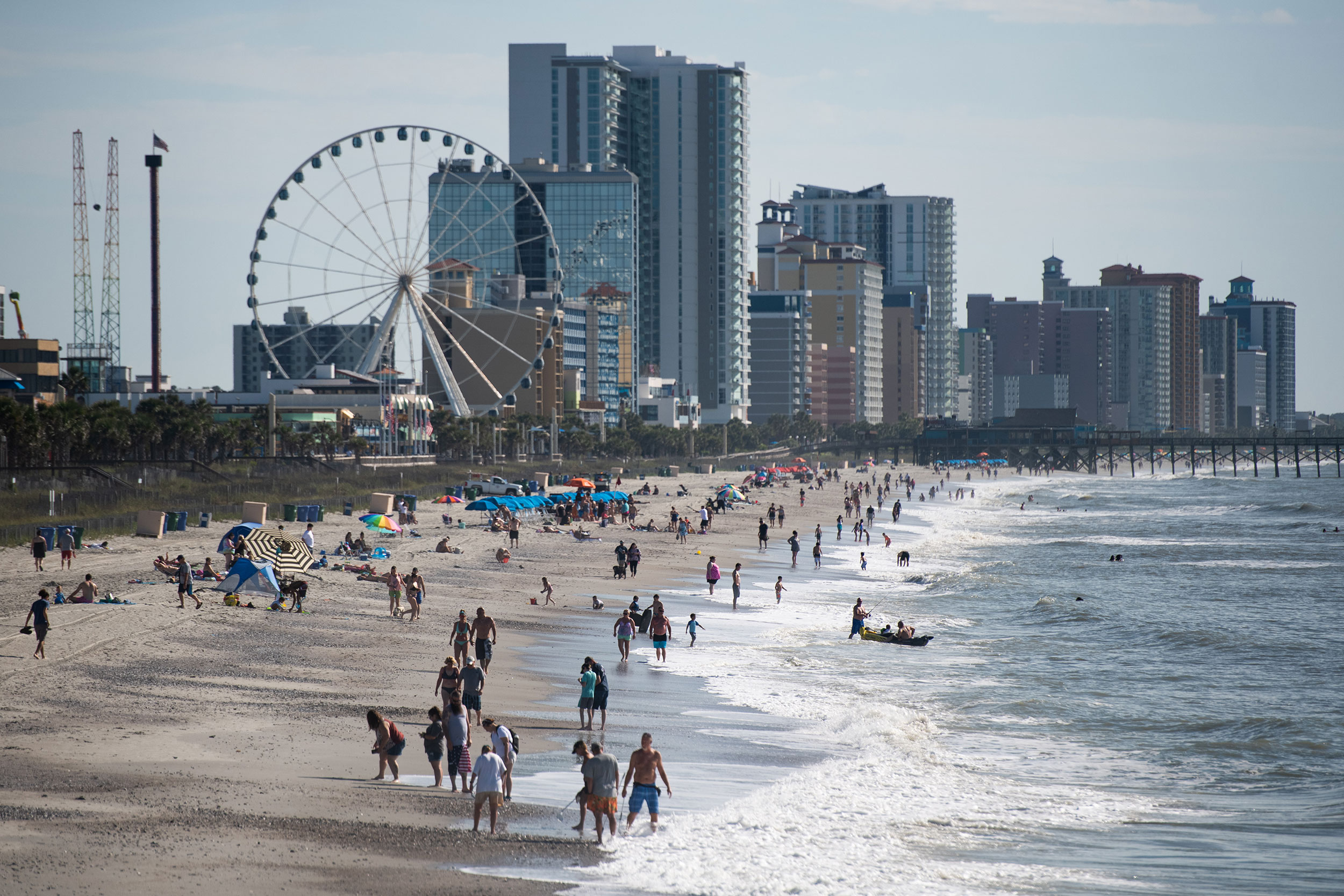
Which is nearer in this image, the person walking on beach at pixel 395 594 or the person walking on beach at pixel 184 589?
the person walking on beach at pixel 184 589

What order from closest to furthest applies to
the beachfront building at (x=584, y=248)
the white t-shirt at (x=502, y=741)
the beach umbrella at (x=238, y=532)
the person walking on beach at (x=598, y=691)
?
1. the white t-shirt at (x=502, y=741)
2. the person walking on beach at (x=598, y=691)
3. the beach umbrella at (x=238, y=532)
4. the beachfront building at (x=584, y=248)

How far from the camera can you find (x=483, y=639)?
22.5 metres

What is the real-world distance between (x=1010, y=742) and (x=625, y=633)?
8.05 m

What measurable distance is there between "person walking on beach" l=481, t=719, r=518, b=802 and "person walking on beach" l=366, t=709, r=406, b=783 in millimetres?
1080

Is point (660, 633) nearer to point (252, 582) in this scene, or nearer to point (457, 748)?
point (252, 582)

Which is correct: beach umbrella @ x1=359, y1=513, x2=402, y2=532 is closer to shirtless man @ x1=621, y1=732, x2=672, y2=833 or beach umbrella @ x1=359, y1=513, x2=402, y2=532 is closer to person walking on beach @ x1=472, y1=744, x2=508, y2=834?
shirtless man @ x1=621, y1=732, x2=672, y2=833

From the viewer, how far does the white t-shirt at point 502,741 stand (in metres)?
14.8

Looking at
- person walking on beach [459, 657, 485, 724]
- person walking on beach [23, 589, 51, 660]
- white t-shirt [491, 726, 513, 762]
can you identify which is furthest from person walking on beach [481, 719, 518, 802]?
person walking on beach [23, 589, 51, 660]

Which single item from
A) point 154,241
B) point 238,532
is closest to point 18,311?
point 154,241

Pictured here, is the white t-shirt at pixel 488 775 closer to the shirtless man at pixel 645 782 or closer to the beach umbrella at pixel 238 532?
the shirtless man at pixel 645 782

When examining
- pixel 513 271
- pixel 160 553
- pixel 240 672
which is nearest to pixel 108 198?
pixel 513 271

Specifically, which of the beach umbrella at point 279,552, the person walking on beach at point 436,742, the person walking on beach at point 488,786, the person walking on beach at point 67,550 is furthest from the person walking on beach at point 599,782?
the person walking on beach at point 67,550

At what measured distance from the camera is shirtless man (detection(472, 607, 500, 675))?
73.7 feet

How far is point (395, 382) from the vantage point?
379 feet
